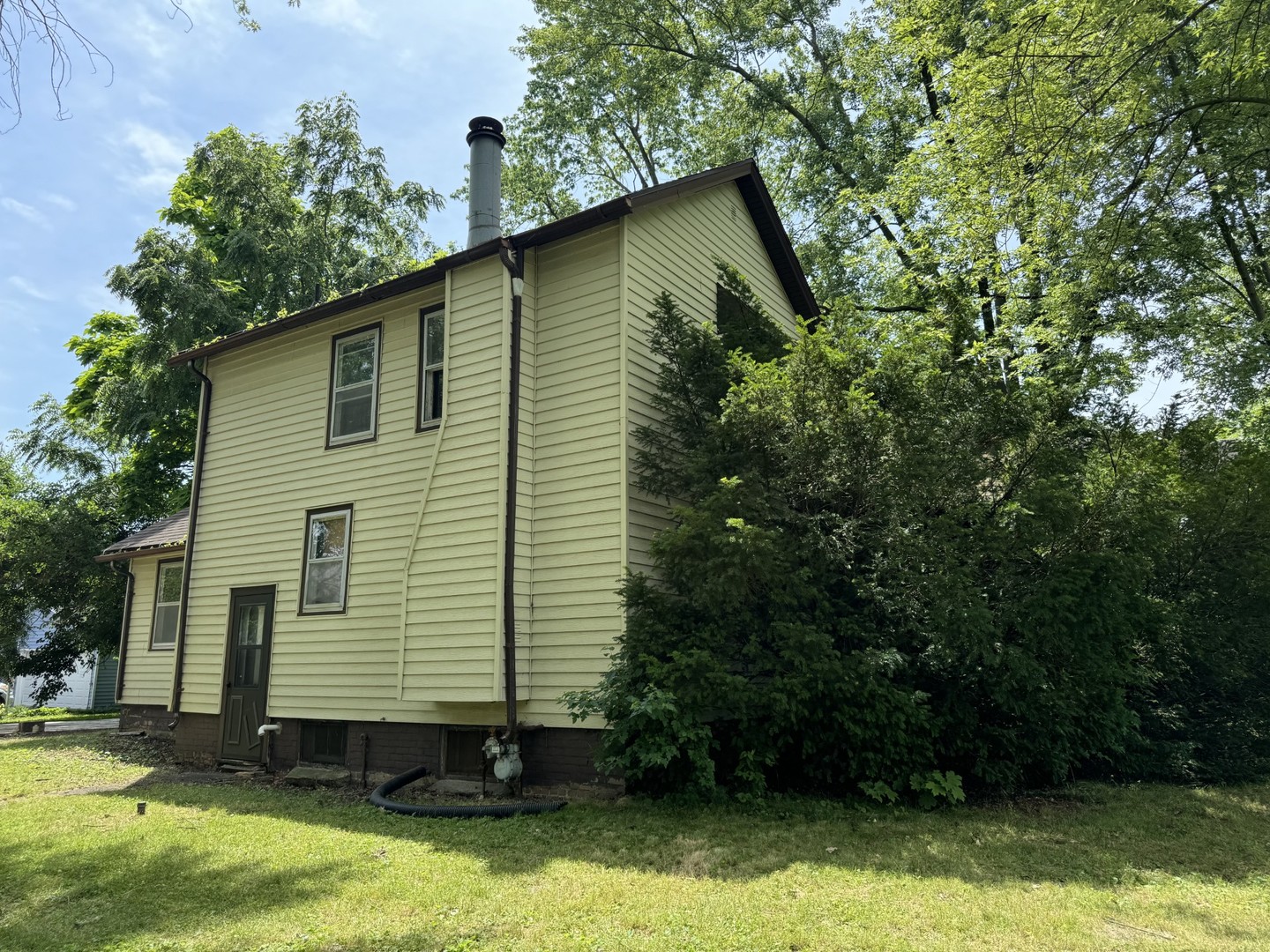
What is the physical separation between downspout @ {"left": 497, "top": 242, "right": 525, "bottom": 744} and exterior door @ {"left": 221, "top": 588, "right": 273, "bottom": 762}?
4.64 m

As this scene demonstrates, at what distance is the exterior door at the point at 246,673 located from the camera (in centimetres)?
1148

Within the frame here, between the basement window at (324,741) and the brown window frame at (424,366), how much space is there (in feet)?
13.0

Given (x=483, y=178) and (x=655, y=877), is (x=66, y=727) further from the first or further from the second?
(x=655, y=877)

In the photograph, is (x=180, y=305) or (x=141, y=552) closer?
(x=141, y=552)

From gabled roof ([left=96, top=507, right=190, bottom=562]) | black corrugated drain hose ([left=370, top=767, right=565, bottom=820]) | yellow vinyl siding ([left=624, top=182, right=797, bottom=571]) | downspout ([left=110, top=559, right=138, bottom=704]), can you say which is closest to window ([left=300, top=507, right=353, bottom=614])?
black corrugated drain hose ([left=370, top=767, right=565, bottom=820])

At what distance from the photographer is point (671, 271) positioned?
10.5 metres

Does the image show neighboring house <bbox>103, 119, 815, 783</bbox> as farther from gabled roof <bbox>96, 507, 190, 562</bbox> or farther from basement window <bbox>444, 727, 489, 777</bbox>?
gabled roof <bbox>96, 507, 190, 562</bbox>

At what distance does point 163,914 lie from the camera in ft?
16.4

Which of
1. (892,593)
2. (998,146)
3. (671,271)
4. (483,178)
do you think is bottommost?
(892,593)

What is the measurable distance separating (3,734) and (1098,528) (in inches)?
758

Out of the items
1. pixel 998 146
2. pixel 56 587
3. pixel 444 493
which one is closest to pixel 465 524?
pixel 444 493

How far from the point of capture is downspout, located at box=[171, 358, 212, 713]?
40.8 ft

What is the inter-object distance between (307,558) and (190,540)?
2.95m

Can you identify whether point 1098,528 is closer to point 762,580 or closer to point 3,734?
point 762,580
